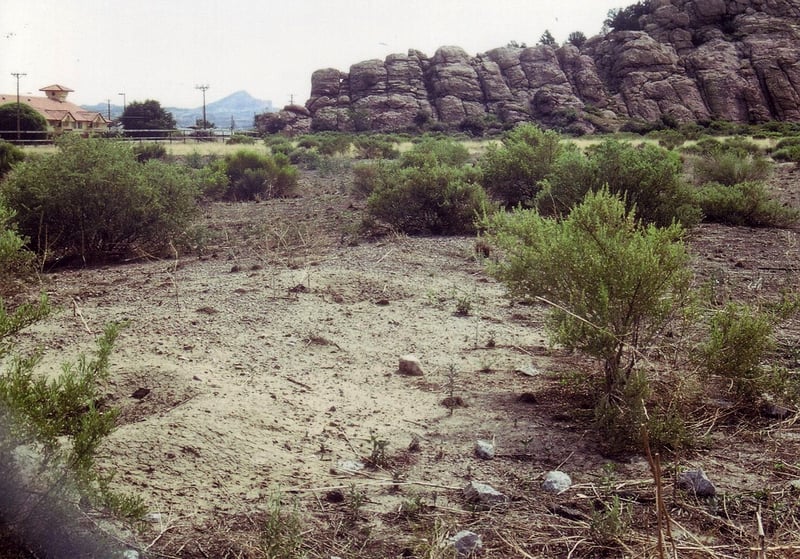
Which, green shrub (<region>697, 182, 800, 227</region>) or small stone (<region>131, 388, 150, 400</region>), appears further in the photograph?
green shrub (<region>697, 182, 800, 227</region>)

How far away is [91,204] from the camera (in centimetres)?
956

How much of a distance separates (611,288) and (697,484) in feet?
4.46

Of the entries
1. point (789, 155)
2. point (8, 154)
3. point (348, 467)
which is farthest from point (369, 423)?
point (789, 155)

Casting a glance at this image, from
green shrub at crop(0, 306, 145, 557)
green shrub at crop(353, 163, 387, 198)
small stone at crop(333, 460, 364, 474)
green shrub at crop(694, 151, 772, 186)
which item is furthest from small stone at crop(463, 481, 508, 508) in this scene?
green shrub at crop(694, 151, 772, 186)

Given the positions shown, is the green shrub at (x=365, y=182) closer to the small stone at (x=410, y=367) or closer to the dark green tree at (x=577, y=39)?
the small stone at (x=410, y=367)

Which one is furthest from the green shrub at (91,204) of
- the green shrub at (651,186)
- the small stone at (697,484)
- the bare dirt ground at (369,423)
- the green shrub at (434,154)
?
the small stone at (697,484)

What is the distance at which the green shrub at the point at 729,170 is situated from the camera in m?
16.0

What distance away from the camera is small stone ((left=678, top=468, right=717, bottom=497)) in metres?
3.71

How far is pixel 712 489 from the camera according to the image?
371cm

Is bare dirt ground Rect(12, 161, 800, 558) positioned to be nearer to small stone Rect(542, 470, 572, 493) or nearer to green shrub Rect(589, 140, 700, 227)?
small stone Rect(542, 470, 572, 493)

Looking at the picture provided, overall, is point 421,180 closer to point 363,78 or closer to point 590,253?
point 590,253

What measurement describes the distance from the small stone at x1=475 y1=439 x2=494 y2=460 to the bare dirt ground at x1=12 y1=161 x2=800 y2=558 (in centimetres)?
5

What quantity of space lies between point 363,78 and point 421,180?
5951 cm

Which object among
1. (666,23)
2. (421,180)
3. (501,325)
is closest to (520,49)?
(666,23)
